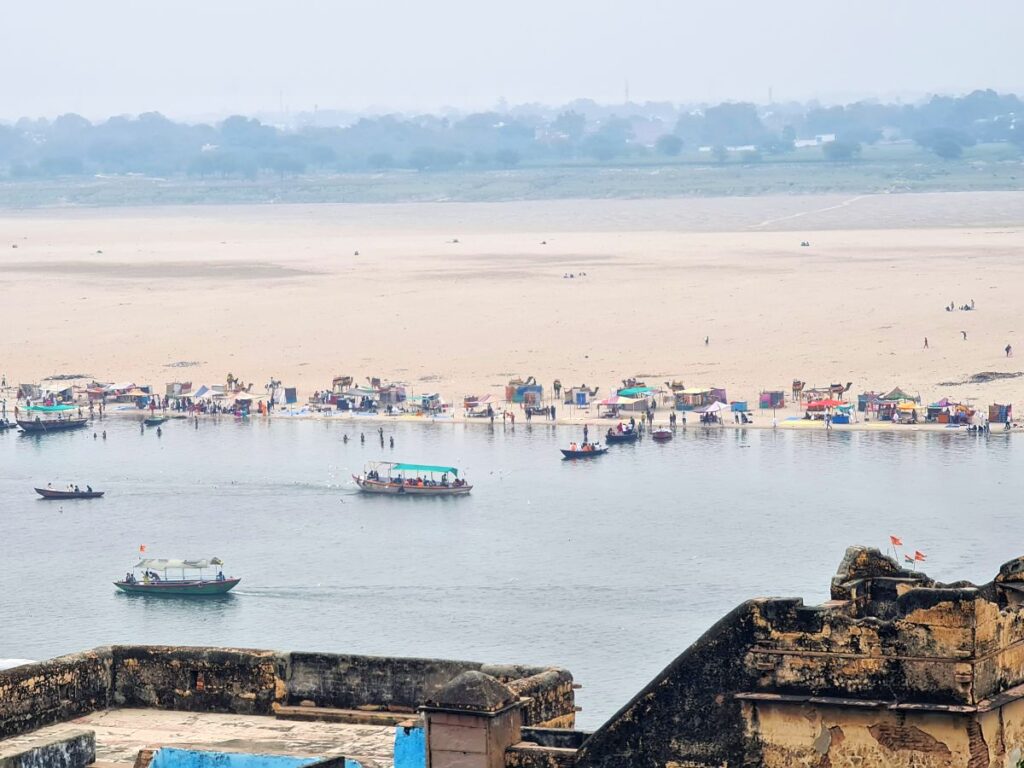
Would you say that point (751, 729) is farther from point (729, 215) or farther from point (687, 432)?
point (729, 215)

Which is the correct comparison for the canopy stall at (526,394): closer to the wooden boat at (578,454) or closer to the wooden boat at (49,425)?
the wooden boat at (578,454)

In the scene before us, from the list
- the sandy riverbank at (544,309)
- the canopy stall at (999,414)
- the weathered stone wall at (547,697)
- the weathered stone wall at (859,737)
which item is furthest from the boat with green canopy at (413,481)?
the weathered stone wall at (859,737)

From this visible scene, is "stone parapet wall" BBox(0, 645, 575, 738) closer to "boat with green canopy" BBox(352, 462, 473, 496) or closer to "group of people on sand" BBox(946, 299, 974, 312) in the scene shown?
"boat with green canopy" BBox(352, 462, 473, 496)

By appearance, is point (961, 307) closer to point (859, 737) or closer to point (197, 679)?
point (197, 679)

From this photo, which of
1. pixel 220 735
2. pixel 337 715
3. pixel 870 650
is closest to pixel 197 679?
pixel 220 735

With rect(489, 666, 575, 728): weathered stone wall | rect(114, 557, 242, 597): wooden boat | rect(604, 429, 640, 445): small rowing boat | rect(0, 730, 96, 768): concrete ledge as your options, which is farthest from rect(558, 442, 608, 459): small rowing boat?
rect(0, 730, 96, 768): concrete ledge

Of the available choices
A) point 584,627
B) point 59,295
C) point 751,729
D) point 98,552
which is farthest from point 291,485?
point 751,729
